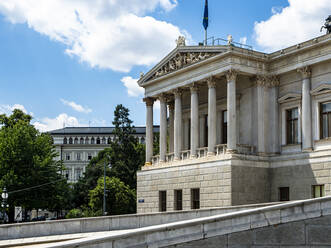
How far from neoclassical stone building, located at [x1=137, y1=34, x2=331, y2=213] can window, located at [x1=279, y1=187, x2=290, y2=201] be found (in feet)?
0.26

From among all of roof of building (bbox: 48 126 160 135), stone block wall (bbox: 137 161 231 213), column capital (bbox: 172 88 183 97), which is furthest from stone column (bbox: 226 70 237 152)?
Result: roof of building (bbox: 48 126 160 135)

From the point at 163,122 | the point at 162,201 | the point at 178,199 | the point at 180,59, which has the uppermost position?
the point at 180,59

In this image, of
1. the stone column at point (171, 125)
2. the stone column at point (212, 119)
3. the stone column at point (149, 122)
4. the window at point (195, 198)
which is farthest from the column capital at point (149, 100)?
the window at point (195, 198)

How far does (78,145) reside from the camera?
128m

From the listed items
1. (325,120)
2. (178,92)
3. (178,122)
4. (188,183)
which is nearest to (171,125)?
(178,122)

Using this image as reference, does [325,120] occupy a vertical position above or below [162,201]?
above

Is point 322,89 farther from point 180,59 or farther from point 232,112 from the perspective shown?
point 180,59

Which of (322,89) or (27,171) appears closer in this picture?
(322,89)

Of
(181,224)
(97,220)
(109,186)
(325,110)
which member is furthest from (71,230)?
(109,186)

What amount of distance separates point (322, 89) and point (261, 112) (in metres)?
5.17

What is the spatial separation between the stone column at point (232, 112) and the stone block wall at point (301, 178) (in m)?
3.85

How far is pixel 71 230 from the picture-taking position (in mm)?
25109

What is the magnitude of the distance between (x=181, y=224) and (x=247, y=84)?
92.4 feet

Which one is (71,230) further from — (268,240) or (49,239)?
(268,240)
